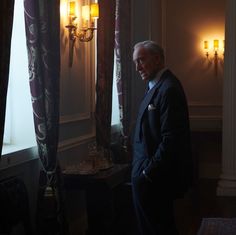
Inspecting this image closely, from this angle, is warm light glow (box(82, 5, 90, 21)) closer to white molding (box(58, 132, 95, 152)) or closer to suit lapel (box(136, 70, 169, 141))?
white molding (box(58, 132, 95, 152))

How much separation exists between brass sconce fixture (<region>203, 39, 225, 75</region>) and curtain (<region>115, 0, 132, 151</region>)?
2.56 metres

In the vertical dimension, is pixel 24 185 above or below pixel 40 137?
below

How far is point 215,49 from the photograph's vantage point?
8461 mm

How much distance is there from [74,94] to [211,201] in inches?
100

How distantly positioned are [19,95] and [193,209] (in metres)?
2.85

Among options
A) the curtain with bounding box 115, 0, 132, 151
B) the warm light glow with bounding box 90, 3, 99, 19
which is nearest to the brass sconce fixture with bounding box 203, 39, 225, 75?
the curtain with bounding box 115, 0, 132, 151

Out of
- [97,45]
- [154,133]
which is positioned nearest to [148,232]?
[154,133]

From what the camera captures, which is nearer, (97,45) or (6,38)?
(6,38)

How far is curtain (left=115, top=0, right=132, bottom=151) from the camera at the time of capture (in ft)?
19.9

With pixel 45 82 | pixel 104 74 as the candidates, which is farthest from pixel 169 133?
pixel 104 74

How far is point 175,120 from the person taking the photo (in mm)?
3330

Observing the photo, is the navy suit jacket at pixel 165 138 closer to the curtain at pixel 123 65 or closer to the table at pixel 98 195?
the table at pixel 98 195

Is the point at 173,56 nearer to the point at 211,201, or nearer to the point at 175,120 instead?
the point at 211,201

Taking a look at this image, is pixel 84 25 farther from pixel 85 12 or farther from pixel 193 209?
pixel 193 209
